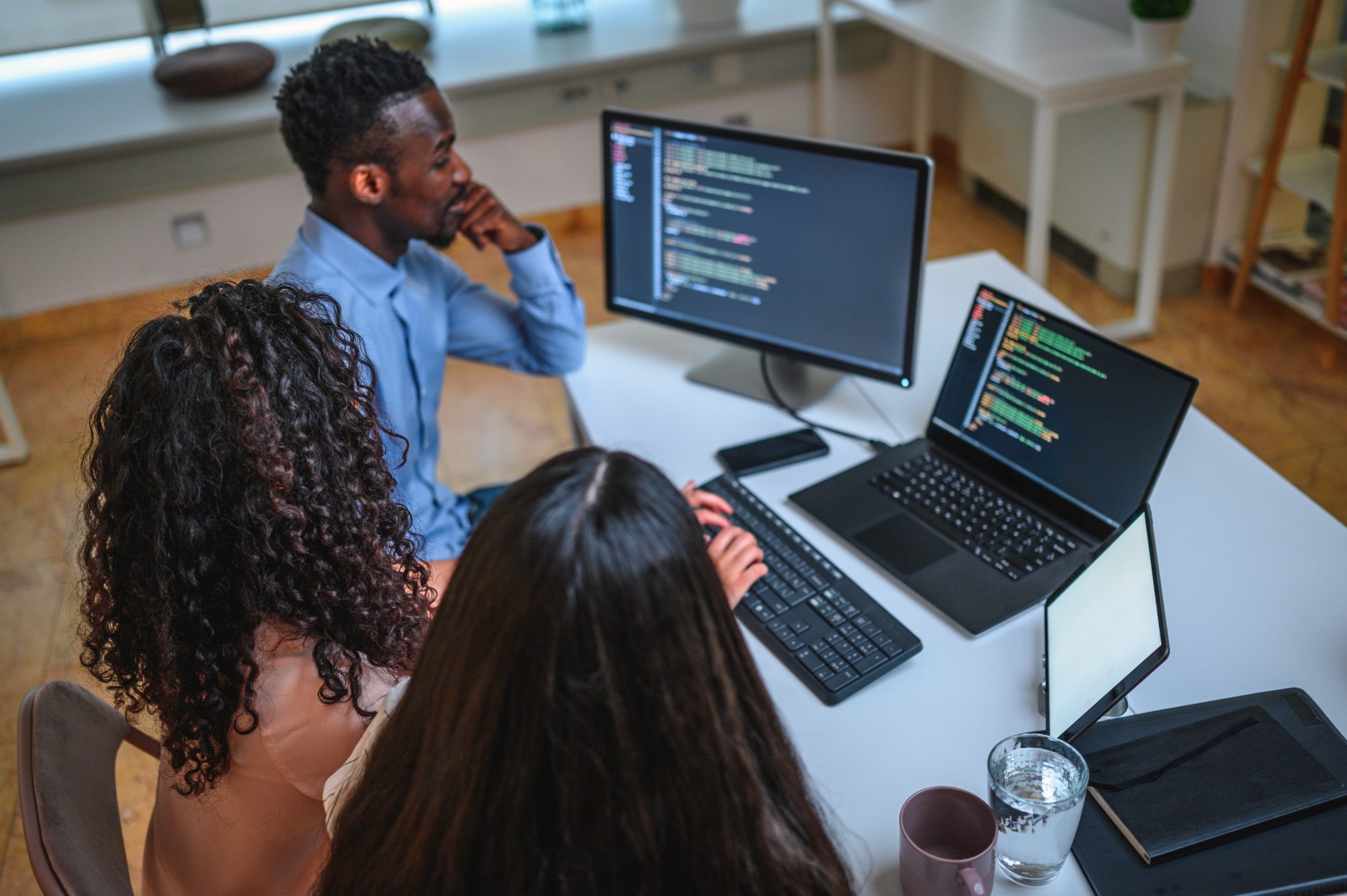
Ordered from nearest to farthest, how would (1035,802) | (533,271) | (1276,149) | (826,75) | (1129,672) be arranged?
(1035,802) < (1129,672) < (533,271) < (1276,149) < (826,75)

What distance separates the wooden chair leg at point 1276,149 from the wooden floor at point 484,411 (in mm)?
132

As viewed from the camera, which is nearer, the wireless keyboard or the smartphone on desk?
the wireless keyboard

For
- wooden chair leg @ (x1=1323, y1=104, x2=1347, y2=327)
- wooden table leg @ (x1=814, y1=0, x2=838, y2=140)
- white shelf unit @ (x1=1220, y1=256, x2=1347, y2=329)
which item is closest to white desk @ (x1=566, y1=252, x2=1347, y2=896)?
wooden chair leg @ (x1=1323, y1=104, x2=1347, y2=327)

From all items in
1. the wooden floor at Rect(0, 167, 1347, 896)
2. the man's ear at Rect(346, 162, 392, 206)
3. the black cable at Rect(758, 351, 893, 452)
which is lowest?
the wooden floor at Rect(0, 167, 1347, 896)

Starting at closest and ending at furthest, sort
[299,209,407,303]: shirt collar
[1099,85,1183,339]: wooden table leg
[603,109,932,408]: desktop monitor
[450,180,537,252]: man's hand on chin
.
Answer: [603,109,932,408]: desktop monitor
[299,209,407,303]: shirt collar
[450,180,537,252]: man's hand on chin
[1099,85,1183,339]: wooden table leg

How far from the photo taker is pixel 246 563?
3.27ft

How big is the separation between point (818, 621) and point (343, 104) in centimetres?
95

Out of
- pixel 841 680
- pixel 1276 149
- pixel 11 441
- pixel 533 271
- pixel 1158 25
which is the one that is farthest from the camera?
pixel 11 441

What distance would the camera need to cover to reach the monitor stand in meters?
1.68

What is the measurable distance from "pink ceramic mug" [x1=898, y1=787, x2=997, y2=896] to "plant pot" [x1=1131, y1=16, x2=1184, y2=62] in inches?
89.8

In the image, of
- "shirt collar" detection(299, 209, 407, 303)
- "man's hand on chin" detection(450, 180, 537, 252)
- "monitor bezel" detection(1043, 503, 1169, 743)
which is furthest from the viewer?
"man's hand on chin" detection(450, 180, 537, 252)

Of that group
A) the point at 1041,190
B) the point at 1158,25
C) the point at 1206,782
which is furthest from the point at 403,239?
the point at 1158,25

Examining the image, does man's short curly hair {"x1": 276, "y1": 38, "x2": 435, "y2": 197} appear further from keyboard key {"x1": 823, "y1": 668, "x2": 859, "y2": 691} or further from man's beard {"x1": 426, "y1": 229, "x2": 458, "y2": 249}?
keyboard key {"x1": 823, "y1": 668, "x2": 859, "y2": 691}

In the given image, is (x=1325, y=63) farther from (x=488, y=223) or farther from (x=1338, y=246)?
(x=488, y=223)
